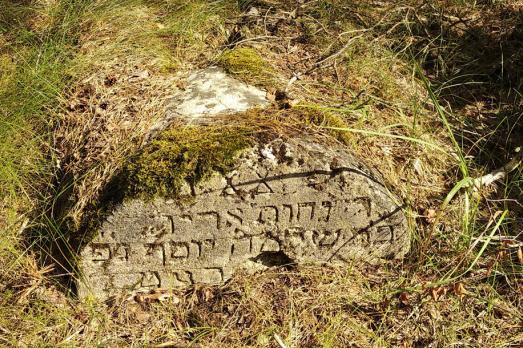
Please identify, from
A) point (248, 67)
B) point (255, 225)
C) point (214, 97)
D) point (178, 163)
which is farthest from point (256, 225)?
point (248, 67)

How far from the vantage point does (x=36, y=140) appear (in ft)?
10.5

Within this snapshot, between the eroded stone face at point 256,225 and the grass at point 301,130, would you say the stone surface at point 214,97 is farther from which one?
the eroded stone face at point 256,225

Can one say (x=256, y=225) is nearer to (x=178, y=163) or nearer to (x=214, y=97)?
(x=178, y=163)

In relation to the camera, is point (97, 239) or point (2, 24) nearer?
point (97, 239)

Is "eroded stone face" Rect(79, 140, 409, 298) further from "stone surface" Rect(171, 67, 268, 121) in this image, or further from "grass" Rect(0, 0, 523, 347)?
"stone surface" Rect(171, 67, 268, 121)

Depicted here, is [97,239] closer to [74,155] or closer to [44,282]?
[44,282]

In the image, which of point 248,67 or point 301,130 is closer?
point 301,130

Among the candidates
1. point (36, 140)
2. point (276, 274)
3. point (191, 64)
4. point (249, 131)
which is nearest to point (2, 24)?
point (36, 140)

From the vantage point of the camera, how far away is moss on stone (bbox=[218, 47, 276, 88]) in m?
3.08

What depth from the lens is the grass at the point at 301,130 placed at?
8.47 ft

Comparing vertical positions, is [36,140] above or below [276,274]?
above

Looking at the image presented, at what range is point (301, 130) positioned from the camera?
8.77 ft

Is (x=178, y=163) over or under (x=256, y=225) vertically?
over

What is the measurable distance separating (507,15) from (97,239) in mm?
3362
